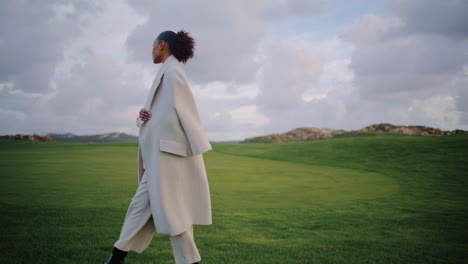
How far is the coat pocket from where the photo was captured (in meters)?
3.18

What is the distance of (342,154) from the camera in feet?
68.2

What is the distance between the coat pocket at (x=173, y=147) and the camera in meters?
3.18

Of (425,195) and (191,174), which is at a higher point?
(191,174)

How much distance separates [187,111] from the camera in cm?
329

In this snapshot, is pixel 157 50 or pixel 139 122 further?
pixel 157 50

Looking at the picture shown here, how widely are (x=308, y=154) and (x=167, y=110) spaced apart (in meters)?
19.5

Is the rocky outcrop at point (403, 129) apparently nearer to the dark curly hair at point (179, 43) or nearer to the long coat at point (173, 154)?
the dark curly hair at point (179, 43)

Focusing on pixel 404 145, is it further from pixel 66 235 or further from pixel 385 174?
pixel 66 235

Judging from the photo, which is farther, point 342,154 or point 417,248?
point 342,154

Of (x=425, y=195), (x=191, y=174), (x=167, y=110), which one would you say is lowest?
(x=425, y=195)

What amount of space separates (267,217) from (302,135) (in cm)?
3713

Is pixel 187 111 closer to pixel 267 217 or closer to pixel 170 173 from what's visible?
pixel 170 173

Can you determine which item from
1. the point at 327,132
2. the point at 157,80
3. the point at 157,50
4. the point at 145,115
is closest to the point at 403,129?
the point at 327,132

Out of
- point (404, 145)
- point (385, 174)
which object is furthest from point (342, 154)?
point (385, 174)
